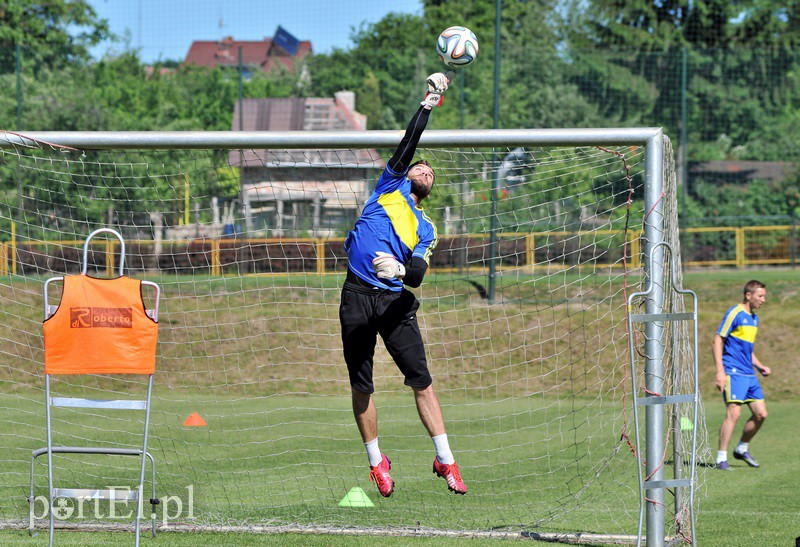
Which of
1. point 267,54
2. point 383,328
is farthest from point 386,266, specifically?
point 267,54

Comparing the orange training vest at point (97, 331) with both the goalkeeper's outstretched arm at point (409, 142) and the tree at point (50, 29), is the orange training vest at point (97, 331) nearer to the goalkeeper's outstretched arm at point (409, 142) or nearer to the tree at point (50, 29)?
the goalkeeper's outstretched arm at point (409, 142)

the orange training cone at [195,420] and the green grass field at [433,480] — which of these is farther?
the orange training cone at [195,420]

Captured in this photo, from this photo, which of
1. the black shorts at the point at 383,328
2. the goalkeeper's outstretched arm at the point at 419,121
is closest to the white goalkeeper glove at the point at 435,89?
the goalkeeper's outstretched arm at the point at 419,121

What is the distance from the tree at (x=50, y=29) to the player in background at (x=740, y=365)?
71.4 ft

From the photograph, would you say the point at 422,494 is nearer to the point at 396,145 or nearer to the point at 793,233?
the point at 396,145

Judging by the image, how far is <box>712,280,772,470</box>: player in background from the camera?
10.1 metres

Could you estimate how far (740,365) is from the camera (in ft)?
33.7

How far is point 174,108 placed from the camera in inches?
1369

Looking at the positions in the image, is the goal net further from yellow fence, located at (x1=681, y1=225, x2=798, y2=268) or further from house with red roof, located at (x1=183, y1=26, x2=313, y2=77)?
house with red roof, located at (x1=183, y1=26, x2=313, y2=77)

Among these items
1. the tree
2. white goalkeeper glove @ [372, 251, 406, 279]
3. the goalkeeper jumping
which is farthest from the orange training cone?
the tree

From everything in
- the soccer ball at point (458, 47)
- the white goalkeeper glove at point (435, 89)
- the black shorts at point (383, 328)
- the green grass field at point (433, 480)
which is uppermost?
the soccer ball at point (458, 47)

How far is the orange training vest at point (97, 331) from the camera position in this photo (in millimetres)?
5742

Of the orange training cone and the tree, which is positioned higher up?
the tree

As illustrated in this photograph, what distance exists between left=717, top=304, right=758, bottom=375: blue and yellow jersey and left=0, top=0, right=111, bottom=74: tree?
21.7 meters
